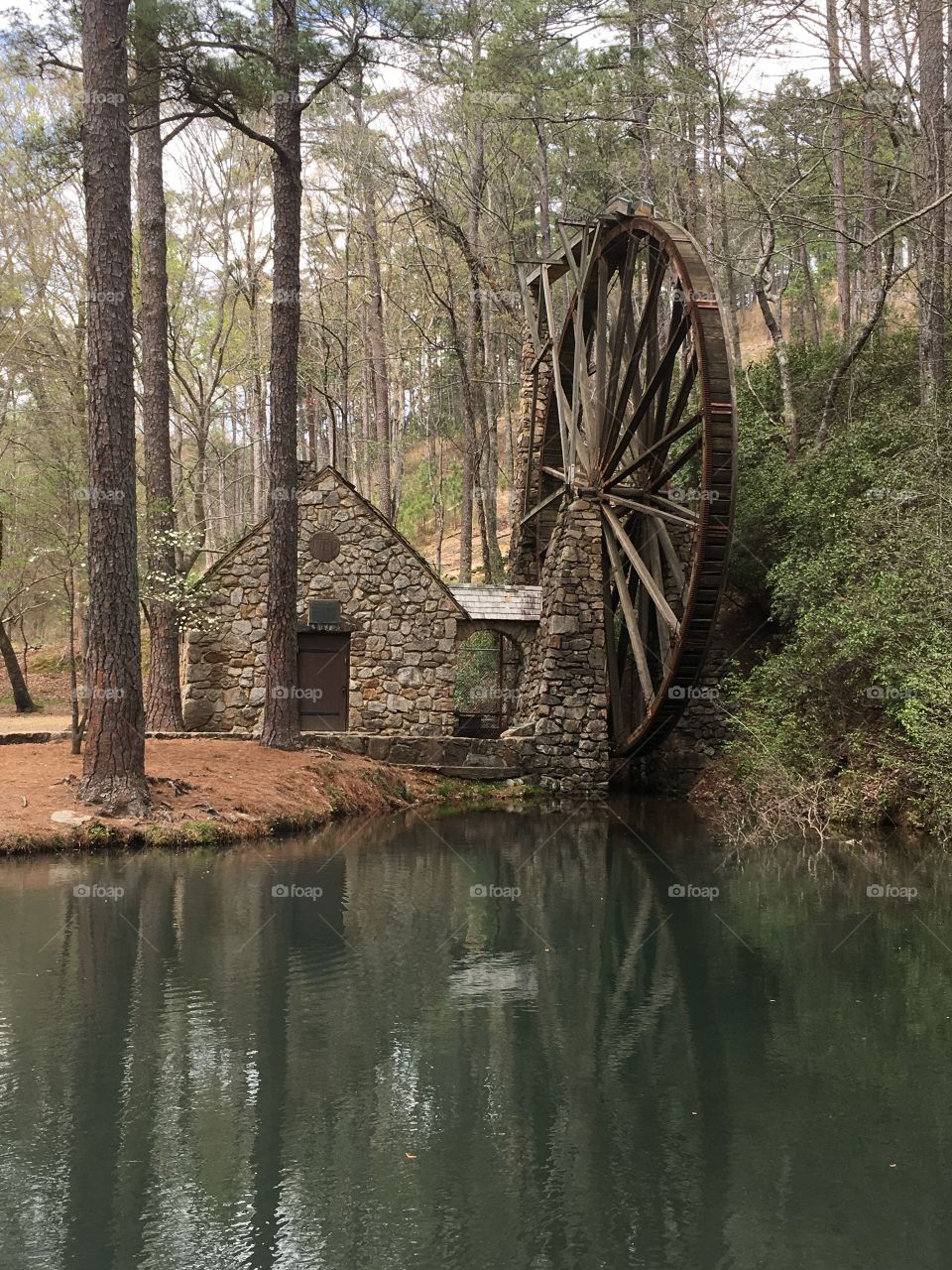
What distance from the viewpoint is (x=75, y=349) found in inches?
791

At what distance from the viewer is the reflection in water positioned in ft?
12.3

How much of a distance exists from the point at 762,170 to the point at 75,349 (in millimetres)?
11639

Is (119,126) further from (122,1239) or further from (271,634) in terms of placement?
(122,1239)

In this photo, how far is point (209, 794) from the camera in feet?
36.9

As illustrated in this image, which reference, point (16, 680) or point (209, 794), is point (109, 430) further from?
point (16, 680)

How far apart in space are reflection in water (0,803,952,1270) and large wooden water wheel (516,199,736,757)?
4.82 meters

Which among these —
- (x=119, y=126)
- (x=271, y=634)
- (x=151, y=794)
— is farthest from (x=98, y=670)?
(x=119, y=126)

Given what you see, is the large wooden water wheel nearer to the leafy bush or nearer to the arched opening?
the leafy bush

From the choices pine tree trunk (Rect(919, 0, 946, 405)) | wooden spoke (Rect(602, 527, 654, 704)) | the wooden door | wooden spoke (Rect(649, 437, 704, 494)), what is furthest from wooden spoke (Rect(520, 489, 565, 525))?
pine tree trunk (Rect(919, 0, 946, 405))

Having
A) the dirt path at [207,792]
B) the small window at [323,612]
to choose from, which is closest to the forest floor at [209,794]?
the dirt path at [207,792]

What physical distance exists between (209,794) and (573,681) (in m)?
5.39

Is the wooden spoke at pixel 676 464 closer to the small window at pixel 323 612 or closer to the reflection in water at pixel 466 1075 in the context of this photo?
the small window at pixel 323 612

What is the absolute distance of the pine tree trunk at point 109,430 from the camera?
10.5 metres

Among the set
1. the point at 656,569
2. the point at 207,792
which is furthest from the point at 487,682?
the point at 207,792
